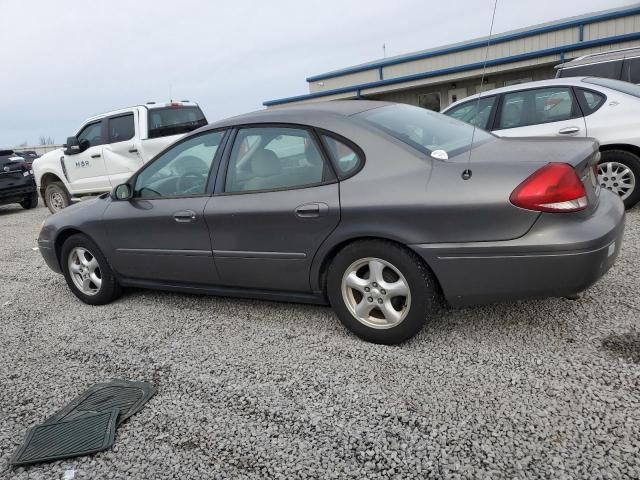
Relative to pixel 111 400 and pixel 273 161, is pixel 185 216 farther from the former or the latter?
pixel 111 400

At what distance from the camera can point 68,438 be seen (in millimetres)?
2576

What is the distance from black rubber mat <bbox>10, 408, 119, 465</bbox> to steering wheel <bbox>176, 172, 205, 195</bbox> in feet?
5.50

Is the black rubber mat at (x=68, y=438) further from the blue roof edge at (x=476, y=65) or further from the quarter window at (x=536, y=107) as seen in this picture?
the blue roof edge at (x=476, y=65)

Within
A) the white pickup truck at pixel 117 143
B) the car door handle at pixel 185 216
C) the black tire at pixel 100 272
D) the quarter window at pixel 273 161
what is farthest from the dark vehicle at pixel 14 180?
the quarter window at pixel 273 161

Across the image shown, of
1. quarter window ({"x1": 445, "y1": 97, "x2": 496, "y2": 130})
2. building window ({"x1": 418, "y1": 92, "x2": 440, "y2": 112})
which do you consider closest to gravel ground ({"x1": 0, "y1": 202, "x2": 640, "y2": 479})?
quarter window ({"x1": 445, "y1": 97, "x2": 496, "y2": 130})

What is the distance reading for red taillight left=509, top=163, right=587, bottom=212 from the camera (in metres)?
2.59

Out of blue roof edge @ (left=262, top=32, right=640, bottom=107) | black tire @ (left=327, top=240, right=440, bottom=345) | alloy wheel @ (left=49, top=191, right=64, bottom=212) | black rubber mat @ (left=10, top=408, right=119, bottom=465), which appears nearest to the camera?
black rubber mat @ (left=10, top=408, right=119, bottom=465)

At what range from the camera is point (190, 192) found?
12.5ft

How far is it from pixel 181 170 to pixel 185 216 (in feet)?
1.40

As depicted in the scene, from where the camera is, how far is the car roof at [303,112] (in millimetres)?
3340

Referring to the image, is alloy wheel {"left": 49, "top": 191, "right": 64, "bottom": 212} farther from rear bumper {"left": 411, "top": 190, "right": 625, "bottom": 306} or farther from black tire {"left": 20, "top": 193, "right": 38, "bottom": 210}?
rear bumper {"left": 411, "top": 190, "right": 625, "bottom": 306}

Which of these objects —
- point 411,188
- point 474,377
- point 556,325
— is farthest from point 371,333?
point 556,325

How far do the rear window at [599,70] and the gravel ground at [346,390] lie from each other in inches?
207

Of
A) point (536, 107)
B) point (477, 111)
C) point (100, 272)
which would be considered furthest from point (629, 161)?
point (100, 272)
